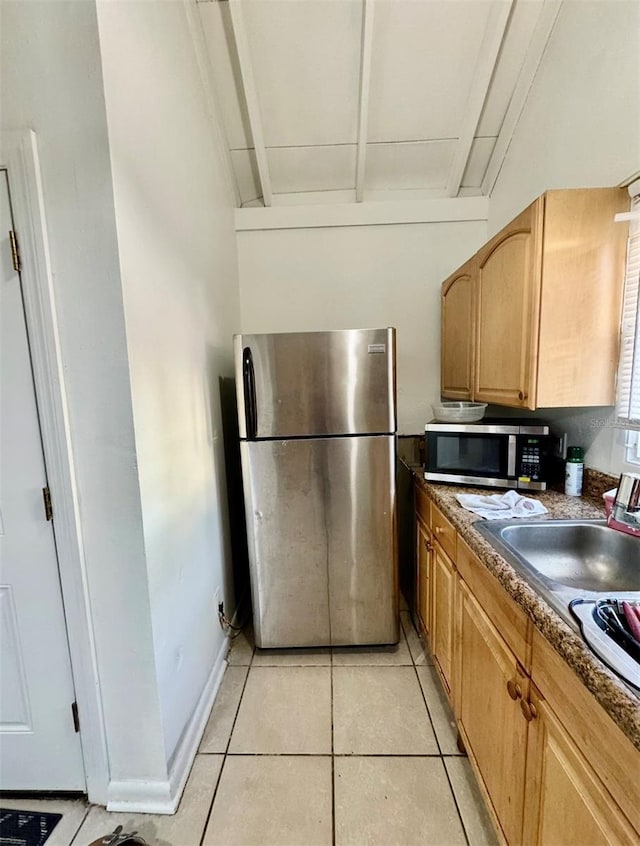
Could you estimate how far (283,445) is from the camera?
5.64ft

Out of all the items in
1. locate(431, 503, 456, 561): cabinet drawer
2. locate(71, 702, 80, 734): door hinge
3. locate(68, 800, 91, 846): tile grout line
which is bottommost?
locate(68, 800, 91, 846): tile grout line

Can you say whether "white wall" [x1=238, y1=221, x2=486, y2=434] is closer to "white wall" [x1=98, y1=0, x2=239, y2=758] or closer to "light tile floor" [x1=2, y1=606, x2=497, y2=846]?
"white wall" [x1=98, y1=0, x2=239, y2=758]

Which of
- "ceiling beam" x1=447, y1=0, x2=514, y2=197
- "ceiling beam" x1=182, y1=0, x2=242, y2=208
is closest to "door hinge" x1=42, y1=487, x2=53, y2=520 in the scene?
"ceiling beam" x1=182, y1=0, x2=242, y2=208

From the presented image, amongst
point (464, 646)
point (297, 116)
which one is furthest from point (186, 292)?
point (464, 646)

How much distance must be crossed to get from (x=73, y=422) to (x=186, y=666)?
103cm

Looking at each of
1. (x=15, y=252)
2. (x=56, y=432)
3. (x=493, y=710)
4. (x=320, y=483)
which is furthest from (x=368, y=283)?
(x=493, y=710)

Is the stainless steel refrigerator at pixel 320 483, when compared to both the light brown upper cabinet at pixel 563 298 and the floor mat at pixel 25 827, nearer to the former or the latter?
the light brown upper cabinet at pixel 563 298

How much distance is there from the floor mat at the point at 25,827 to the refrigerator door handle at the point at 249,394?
1456 millimetres

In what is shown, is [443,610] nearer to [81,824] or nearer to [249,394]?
[249,394]

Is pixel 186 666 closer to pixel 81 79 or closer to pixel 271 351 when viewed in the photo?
pixel 271 351

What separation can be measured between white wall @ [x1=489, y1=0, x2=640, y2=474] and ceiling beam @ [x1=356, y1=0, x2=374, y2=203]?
0.84m

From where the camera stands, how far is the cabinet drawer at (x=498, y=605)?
2.85 feet

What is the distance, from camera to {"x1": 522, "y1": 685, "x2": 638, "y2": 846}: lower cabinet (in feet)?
2.00

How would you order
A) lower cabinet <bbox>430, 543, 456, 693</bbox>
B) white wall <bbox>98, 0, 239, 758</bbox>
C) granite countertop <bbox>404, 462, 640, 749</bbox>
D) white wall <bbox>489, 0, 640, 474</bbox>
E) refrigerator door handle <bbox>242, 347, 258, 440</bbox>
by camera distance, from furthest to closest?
refrigerator door handle <bbox>242, 347, 258, 440</bbox>, lower cabinet <bbox>430, 543, 456, 693</bbox>, white wall <bbox>489, 0, 640, 474</bbox>, white wall <bbox>98, 0, 239, 758</bbox>, granite countertop <bbox>404, 462, 640, 749</bbox>
